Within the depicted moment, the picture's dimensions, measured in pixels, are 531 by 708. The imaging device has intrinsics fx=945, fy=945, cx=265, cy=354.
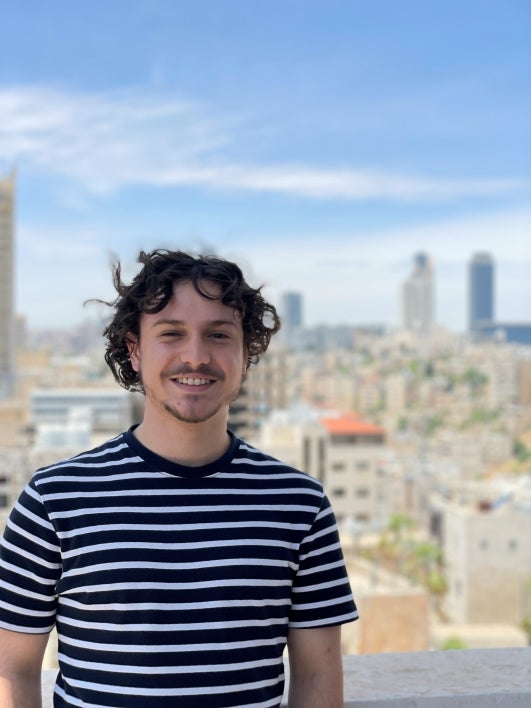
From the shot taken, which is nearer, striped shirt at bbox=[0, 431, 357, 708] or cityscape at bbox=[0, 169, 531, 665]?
striped shirt at bbox=[0, 431, 357, 708]

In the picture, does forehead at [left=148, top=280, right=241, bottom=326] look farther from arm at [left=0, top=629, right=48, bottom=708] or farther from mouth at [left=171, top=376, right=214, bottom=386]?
arm at [left=0, top=629, right=48, bottom=708]

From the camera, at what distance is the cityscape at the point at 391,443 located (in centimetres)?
2916

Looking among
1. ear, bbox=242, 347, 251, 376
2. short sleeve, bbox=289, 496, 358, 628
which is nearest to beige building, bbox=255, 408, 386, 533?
ear, bbox=242, 347, 251, 376

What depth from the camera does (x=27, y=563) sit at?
0.97 metres

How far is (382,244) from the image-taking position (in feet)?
331

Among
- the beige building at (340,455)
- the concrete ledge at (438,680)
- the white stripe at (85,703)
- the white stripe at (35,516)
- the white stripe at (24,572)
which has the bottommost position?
the beige building at (340,455)

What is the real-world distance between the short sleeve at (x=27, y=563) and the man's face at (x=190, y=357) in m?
0.17

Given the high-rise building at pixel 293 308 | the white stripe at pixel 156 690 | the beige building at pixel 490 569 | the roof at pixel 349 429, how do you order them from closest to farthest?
the white stripe at pixel 156 690 < the beige building at pixel 490 569 < the roof at pixel 349 429 < the high-rise building at pixel 293 308

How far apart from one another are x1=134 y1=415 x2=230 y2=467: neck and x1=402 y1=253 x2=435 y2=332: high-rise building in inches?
5165

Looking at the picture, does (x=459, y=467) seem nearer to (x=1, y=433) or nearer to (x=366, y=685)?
(x=1, y=433)

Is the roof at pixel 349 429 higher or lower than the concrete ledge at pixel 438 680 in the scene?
lower

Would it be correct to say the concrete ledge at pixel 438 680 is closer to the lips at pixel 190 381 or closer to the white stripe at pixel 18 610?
the white stripe at pixel 18 610

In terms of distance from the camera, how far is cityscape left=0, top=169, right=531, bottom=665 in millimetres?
29156

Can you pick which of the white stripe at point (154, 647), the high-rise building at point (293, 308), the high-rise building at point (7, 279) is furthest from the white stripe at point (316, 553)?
the high-rise building at point (293, 308)
